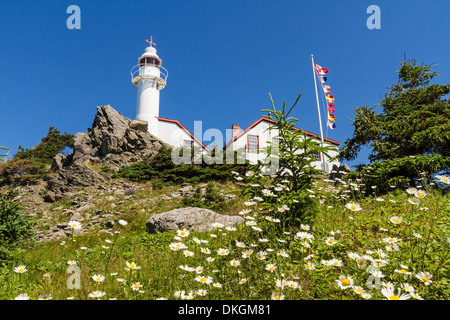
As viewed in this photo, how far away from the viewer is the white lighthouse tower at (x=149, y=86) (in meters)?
33.2

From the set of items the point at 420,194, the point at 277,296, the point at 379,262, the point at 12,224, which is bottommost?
the point at 277,296

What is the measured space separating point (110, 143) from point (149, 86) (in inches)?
511

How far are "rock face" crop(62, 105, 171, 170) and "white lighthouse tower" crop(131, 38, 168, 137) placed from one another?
4.85m

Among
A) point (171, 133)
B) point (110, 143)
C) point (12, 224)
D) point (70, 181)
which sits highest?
point (171, 133)

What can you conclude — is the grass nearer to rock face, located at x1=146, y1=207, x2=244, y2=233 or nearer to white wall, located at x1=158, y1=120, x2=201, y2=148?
rock face, located at x1=146, y1=207, x2=244, y2=233

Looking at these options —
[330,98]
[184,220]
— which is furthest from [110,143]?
[330,98]

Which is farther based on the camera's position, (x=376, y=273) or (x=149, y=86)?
(x=149, y=86)

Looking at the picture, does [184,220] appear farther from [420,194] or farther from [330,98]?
[330,98]

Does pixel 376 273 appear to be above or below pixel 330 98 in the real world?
below

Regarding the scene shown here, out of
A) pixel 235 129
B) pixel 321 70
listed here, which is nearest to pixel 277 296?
pixel 321 70

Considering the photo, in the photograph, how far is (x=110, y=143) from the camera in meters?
25.0

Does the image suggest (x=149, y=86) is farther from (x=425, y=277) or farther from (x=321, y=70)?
(x=425, y=277)

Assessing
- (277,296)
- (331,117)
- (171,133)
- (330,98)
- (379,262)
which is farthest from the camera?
(171,133)

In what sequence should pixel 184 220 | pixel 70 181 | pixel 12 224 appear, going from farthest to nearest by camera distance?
1. pixel 70 181
2. pixel 184 220
3. pixel 12 224
